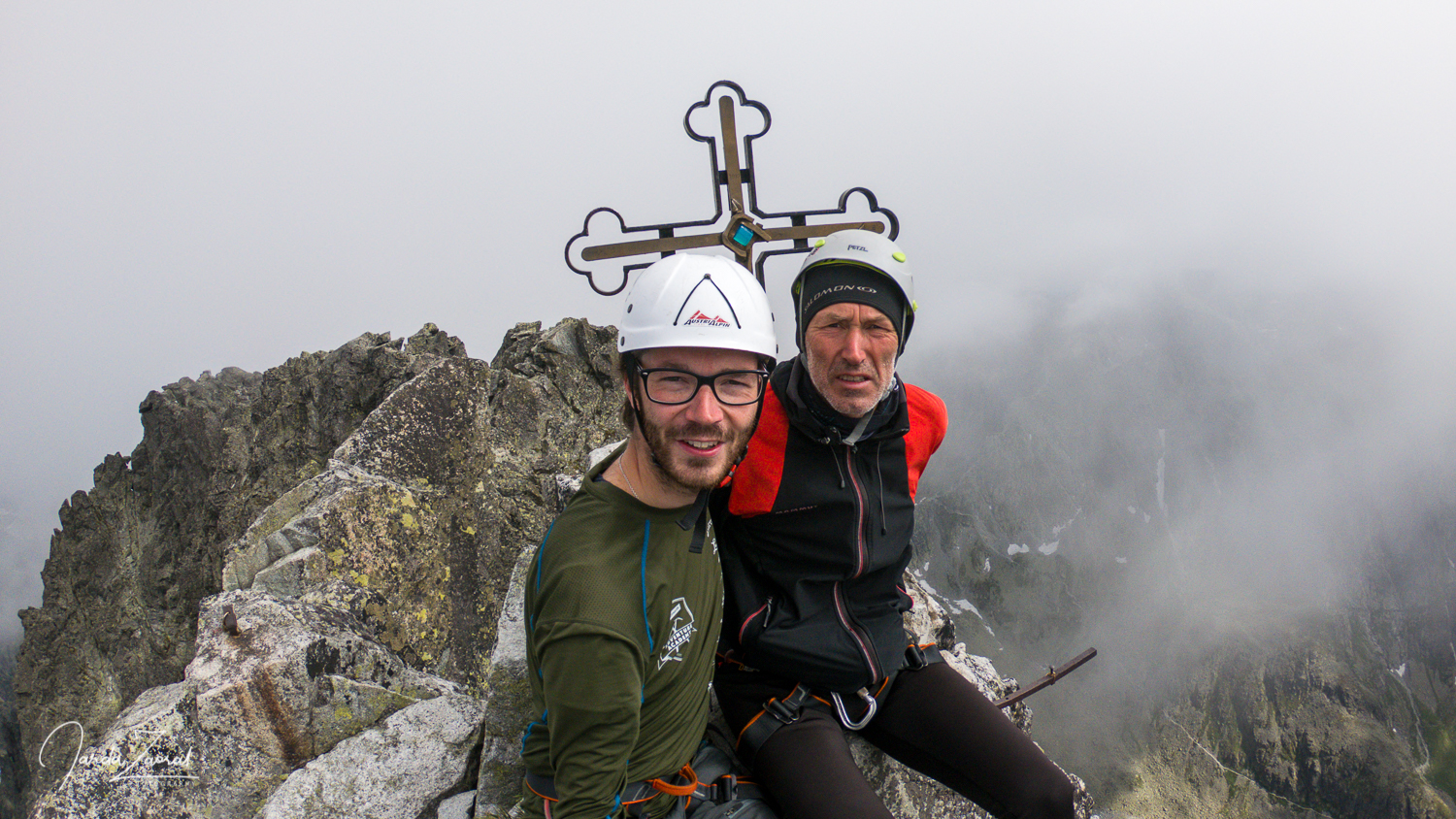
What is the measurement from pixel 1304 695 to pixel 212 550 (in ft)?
610

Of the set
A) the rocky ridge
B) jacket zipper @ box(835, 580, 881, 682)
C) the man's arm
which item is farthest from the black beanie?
the rocky ridge

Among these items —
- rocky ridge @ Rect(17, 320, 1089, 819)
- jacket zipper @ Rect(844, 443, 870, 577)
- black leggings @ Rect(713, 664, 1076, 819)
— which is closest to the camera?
black leggings @ Rect(713, 664, 1076, 819)

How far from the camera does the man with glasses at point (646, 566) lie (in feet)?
10.4

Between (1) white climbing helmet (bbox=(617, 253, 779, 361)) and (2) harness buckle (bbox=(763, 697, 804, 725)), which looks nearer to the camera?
(1) white climbing helmet (bbox=(617, 253, 779, 361))

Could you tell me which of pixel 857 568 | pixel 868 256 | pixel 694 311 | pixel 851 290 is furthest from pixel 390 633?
pixel 868 256

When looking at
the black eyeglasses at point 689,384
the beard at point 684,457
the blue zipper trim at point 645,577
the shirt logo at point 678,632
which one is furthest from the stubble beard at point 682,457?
the shirt logo at point 678,632

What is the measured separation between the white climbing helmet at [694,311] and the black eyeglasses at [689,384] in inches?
5.2

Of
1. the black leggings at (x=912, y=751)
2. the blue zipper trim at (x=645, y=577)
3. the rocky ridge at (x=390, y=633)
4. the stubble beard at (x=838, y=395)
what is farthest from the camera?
the rocky ridge at (x=390, y=633)

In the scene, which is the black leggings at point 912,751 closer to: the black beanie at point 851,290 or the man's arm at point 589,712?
the man's arm at point 589,712

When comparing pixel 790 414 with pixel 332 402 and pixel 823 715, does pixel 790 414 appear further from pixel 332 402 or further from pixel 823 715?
pixel 332 402

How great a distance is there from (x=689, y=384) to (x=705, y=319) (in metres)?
0.33

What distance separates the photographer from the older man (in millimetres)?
4469

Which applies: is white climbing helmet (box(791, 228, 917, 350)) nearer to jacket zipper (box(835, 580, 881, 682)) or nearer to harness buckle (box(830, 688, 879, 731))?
jacket zipper (box(835, 580, 881, 682))

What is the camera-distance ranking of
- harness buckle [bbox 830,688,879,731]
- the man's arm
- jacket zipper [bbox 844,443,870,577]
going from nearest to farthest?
1. the man's arm
2. jacket zipper [bbox 844,443,870,577]
3. harness buckle [bbox 830,688,879,731]
